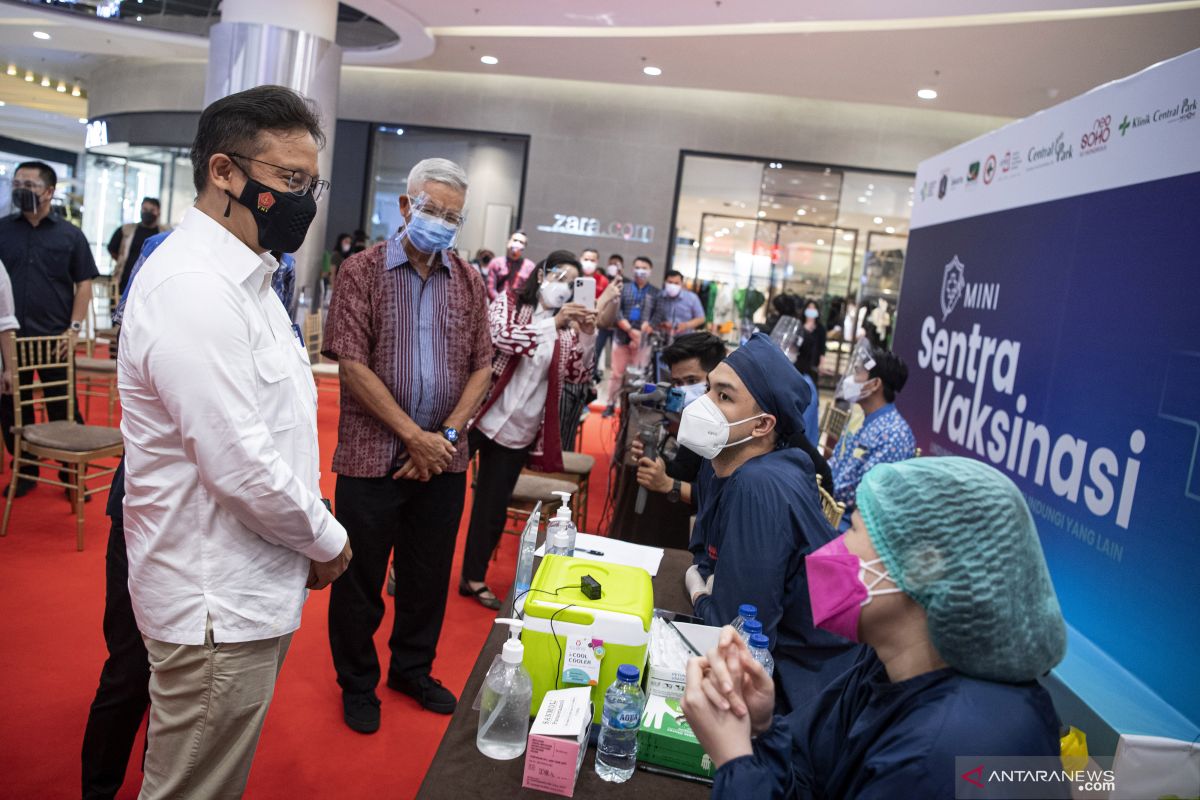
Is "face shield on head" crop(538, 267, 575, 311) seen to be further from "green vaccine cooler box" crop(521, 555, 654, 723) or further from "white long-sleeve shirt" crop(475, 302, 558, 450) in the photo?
"green vaccine cooler box" crop(521, 555, 654, 723)

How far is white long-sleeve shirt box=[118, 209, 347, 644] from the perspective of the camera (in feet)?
4.53

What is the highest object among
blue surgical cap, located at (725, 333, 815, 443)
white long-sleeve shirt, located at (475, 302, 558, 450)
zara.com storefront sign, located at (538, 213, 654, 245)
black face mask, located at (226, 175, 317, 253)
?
zara.com storefront sign, located at (538, 213, 654, 245)

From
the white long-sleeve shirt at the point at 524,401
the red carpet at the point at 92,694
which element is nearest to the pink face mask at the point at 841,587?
the red carpet at the point at 92,694

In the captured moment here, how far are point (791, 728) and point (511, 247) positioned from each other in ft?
27.9

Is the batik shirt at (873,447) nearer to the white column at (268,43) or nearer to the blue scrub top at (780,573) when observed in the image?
the blue scrub top at (780,573)

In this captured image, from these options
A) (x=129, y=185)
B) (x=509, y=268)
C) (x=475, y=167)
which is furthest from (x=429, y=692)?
(x=129, y=185)

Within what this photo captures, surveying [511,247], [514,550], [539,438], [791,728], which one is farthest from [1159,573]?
[511,247]

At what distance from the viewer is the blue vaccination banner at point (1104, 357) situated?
2.51 meters

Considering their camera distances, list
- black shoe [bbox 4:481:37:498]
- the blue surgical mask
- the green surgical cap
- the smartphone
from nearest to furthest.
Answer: the green surgical cap
the blue surgical mask
the smartphone
black shoe [bbox 4:481:37:498]

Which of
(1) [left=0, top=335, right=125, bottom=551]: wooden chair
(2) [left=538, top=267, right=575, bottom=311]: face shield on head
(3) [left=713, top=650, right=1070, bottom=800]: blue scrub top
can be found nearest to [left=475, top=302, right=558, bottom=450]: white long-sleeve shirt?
(2) [left=538, top=267, right=575, bottom=311]: face shield on head

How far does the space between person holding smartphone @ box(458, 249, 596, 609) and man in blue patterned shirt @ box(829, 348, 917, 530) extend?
4.60 feet

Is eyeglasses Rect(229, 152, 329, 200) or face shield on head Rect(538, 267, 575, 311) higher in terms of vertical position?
eyeglasses Rect(229, 152, 329, 200)

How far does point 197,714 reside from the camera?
1510mm

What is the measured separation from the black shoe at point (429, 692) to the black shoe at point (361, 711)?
17 centimetres
